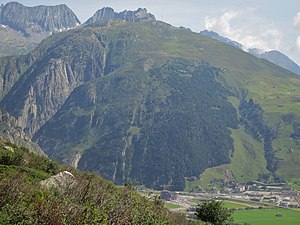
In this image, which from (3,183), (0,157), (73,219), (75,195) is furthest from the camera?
(0,157)

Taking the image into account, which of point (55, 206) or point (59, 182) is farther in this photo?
point (59, 182)

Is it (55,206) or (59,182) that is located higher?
(59,182)

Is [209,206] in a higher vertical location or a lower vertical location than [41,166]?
lower

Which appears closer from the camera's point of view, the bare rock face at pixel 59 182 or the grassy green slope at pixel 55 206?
the grassy green slope at pixel 55 206

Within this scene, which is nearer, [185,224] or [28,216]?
[28,216]

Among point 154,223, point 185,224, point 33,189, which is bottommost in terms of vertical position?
point 185,224

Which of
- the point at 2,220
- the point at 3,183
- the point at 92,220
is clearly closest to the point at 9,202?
the point at 3,183

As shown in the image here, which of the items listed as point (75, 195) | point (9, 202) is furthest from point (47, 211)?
point (75, 195)

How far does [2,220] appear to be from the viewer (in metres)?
62.6

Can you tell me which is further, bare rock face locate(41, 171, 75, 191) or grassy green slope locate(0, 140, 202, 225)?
bare rock face locate(41, 171, 75, 191)

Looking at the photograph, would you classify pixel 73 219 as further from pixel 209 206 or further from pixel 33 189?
pixel 209 206

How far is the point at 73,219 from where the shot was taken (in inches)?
2625

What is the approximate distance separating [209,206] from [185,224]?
979 centimetres

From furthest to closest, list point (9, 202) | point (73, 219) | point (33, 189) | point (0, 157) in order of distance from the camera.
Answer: point (0, 157)
point (33, 189)
point (9, 202)
point (73, 219)
